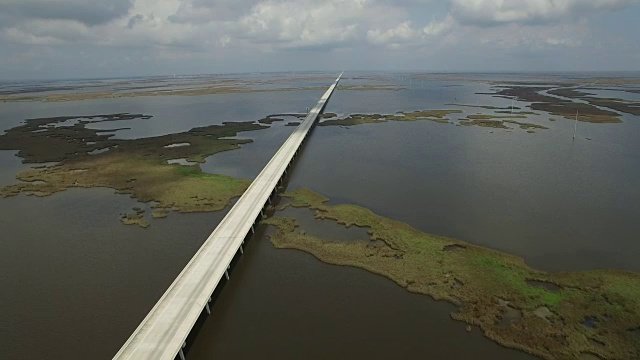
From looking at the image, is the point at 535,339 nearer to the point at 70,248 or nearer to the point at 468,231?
the point at 468,231

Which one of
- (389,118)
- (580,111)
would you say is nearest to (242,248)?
(389,118)

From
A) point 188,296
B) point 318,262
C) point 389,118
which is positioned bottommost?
point 318,262

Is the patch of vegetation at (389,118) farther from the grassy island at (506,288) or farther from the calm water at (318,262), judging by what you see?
the grassy island at (506,288)

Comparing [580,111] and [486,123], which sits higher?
[580,111]

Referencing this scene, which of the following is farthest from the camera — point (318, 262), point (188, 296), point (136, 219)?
point (136, 219)

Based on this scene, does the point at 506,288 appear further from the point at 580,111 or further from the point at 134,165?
the point at 580,111

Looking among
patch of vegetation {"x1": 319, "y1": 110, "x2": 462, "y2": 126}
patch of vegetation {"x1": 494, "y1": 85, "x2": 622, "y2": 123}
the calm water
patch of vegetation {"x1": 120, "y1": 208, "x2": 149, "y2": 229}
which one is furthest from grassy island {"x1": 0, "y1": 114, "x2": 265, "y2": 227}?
patch of vegetation {"x1": 494, "y1": 85, "x2": 622, "y2": 123}

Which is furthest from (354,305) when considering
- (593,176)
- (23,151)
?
(23,151)
